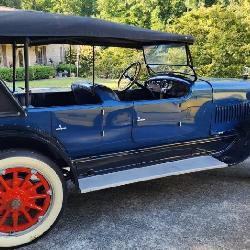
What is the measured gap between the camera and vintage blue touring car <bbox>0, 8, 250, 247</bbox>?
2973mm

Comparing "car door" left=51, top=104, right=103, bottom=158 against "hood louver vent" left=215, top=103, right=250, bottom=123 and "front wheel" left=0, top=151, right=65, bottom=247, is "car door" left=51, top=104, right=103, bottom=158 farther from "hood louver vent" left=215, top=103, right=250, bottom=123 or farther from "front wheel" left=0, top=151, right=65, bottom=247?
"hood louver vent" left=215, top=103, right=250, bottom=123

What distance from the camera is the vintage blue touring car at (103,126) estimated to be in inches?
117

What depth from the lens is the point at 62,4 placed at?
164ft

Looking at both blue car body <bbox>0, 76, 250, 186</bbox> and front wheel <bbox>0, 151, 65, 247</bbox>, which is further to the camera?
blue car body <bbox>0, 76, 250, 186</bbox>

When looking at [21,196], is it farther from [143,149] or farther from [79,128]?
[143,149]

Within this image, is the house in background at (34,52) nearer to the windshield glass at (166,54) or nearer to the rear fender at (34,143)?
the rear fender at (34,143)

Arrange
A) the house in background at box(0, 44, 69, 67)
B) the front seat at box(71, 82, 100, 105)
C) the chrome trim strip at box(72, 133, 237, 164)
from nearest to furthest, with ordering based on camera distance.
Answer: the chrome trim strip at box(72, 133, 237, 164) < the front seat at box(71, 82, 100, 105) < the house in background at box(0, 44, 69, 67)

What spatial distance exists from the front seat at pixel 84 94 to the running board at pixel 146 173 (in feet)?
2.41

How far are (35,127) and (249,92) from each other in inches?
100

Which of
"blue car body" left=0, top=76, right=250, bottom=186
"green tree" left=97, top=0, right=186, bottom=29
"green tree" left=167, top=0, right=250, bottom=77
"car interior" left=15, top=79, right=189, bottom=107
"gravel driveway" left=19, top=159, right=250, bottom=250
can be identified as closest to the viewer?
"gravel driveway" left=19, top=159, right=250, bottom=250

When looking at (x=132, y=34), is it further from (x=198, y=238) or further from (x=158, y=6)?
(x=158, y=6)

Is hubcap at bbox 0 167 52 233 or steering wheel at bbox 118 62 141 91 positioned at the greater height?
steering wheel at bbox 118 62 141 91

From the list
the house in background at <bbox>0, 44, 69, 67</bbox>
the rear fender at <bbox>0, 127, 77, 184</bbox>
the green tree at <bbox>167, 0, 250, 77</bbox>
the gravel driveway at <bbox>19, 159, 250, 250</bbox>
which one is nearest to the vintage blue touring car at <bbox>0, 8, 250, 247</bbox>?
the rear fender at <bbox>0, 127, 77, 184</bbox>

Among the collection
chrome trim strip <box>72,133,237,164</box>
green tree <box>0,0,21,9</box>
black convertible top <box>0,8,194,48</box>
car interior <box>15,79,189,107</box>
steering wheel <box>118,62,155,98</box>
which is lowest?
chrome trim strip <box>72,133,237,164</box>
